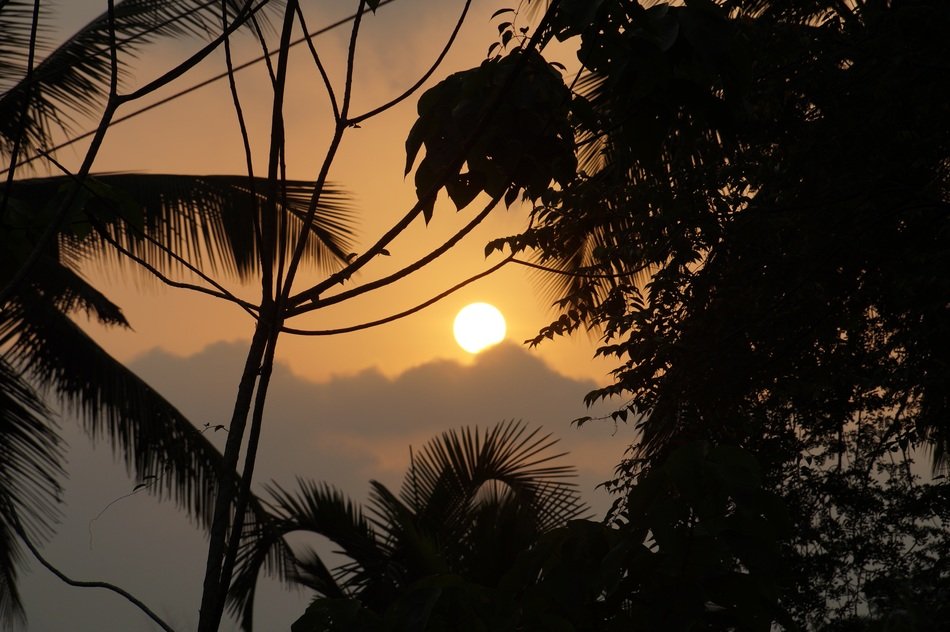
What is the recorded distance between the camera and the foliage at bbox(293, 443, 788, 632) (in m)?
1.76

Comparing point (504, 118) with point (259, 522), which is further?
point (259, 522)

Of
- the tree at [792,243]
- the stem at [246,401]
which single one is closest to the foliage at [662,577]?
the stem at [246,401]

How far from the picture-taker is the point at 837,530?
21.9 feet

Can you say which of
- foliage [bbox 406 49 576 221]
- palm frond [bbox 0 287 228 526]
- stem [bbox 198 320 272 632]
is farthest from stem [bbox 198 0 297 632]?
palm frond [bbox 0 287 228 526]

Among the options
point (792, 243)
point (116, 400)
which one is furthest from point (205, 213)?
point (792, 243)

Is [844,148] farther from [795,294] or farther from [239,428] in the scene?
[239,428]

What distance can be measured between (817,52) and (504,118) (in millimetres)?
3878

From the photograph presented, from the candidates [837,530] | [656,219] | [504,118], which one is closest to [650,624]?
[504,118]

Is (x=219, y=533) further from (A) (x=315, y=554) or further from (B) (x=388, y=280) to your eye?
(A) (x=315, y=554)

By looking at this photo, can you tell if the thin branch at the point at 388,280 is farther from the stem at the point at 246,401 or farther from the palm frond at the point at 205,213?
the palm frond at the point at 205,213

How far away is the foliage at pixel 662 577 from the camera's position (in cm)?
176

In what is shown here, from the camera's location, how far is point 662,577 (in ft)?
6.07

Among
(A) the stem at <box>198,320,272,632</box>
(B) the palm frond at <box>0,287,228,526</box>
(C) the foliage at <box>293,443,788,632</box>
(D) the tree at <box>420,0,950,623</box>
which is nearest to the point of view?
(A) the stem at <box>198,320,272,632</box>

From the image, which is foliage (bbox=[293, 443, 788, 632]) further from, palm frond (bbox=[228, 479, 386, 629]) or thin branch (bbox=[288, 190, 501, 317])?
palm frond (bbox=[228, 479, 386, 629])
